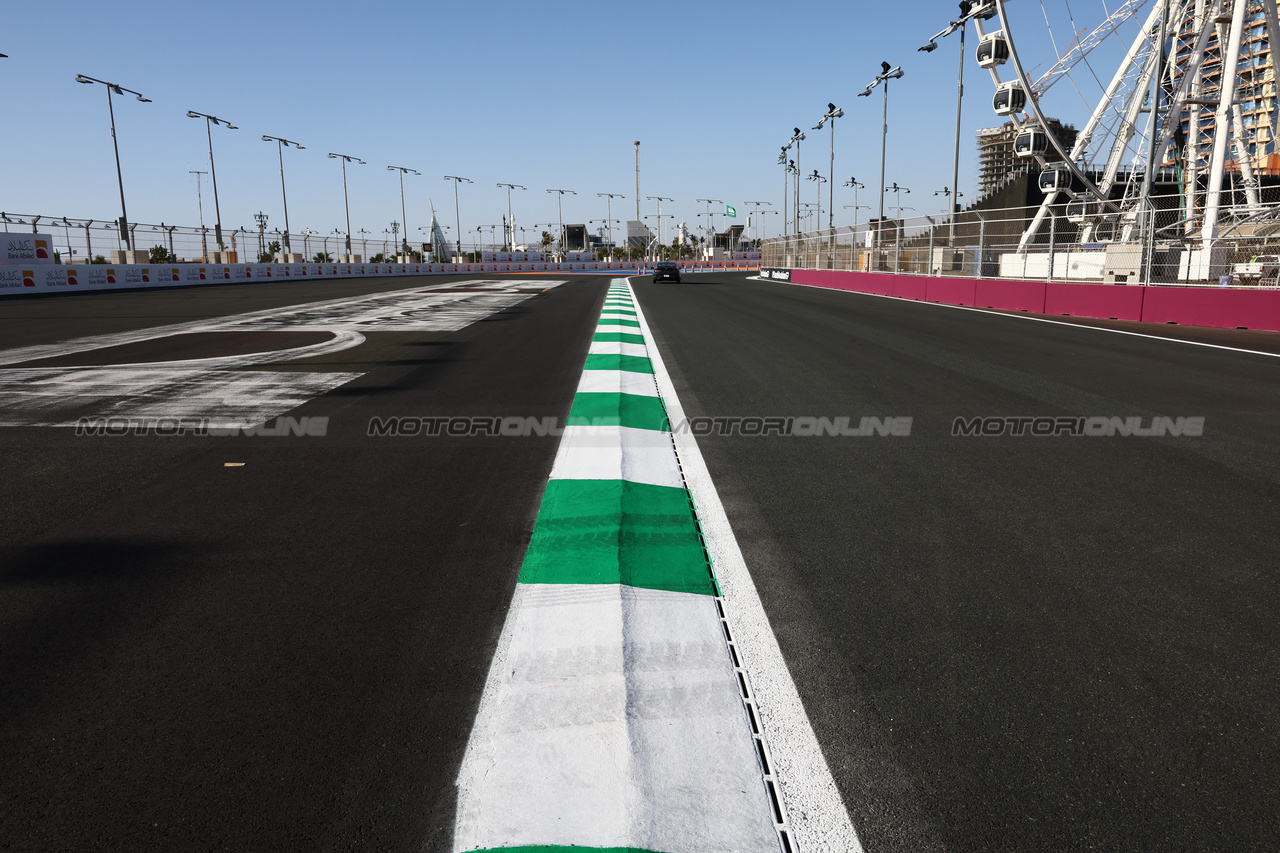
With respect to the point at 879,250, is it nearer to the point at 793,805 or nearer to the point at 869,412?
the point at 869,412

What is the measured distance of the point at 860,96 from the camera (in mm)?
36688

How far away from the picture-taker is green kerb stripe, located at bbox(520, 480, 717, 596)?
310 centimetres

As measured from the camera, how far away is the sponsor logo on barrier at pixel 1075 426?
216 inches

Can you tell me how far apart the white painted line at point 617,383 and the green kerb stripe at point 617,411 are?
0.18 metres

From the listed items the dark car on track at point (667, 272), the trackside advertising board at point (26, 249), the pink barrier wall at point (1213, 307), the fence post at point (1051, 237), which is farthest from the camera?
the dark car on track at point (667, 272)

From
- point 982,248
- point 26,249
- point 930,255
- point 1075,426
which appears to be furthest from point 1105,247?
point 26,249

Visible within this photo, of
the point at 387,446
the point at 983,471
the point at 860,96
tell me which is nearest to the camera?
the point at 983,471

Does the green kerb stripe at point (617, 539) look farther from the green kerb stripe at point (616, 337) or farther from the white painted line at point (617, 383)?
the green kerb stripe at point (616, 337)

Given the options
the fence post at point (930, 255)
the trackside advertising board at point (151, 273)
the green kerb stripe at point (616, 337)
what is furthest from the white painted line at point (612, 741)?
the trackside advertising board at point (151, 273)

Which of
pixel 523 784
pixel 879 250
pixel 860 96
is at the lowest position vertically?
pixel 523 784

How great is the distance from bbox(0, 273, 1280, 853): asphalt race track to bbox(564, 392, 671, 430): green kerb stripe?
0.23 meters

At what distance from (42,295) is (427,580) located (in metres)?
33.7

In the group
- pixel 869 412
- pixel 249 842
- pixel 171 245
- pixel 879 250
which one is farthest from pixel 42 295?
pixel 249 842

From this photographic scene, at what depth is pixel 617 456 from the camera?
193 inches
